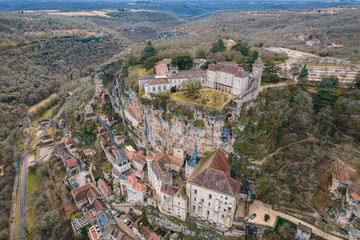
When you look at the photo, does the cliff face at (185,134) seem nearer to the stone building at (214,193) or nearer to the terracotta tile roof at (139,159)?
the terracotta tile roof at (139,159)

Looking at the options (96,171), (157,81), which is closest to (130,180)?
(96,171)

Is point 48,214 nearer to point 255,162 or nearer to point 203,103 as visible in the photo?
point 203,103

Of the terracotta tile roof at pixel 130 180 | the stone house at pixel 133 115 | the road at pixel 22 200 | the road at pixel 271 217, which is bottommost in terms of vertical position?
the road at pixel 22 200

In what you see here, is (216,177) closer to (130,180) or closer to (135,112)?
(130,180)

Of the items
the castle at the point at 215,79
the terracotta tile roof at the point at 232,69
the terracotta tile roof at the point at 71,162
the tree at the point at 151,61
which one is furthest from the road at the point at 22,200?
the terracotta tile roof at the point at 232,69

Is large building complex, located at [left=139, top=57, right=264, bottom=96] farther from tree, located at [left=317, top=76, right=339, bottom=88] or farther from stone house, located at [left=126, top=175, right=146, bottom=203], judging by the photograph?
stone house, located at [left=126, top=175, right=146, bottom=203]

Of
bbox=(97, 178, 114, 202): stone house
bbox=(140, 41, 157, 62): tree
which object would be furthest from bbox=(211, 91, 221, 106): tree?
bbox=(140, 41, 157, 62): tree

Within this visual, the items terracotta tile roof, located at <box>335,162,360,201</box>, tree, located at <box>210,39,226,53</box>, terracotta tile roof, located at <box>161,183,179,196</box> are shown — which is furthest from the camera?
tree, located at <box>210,39,226,53</box>
